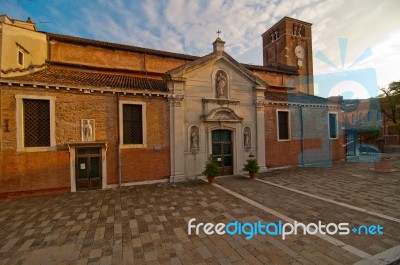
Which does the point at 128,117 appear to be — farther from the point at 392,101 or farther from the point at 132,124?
the point at 392,101

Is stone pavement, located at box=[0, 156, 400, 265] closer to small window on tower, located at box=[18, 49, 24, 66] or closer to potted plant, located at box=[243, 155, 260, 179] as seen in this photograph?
potted plant, located at box=[243, 155, 260, 179]

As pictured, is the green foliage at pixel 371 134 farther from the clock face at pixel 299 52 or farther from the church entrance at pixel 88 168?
the church entrance at pixel 88 168

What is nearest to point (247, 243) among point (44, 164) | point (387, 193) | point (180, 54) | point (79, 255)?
point (79, 255)

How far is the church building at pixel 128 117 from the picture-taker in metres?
8.42

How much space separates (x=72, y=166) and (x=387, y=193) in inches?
Answer: 565

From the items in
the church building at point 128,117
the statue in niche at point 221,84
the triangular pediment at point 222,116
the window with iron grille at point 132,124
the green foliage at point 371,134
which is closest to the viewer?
the church building at point 128,117

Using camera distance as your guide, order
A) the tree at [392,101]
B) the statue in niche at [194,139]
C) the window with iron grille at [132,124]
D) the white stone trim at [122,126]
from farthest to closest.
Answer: the tree at [392,101]
the statue in niche at [194,139]
the window with iron grille at [132,124]
the white stone trim at [122,126]

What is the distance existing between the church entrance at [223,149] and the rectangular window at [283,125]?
15.1 ft

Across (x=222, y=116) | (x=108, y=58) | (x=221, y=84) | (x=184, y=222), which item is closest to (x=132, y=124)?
(x=222, y=116)

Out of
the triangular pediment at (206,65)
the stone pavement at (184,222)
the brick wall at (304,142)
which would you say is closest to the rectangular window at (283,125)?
the brick wall at (304,142)

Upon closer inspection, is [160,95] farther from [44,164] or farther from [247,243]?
[247,243]

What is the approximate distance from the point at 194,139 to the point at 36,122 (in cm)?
785

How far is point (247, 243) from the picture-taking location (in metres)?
4.48

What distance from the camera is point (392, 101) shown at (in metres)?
31.3
